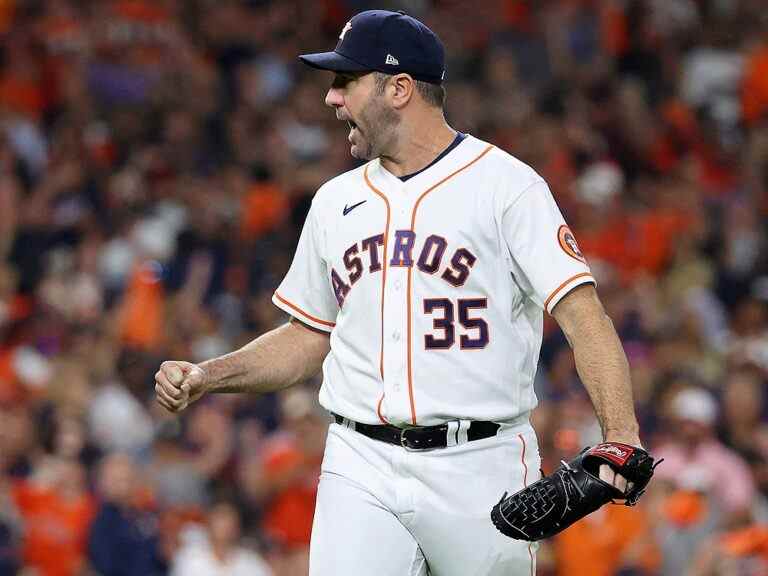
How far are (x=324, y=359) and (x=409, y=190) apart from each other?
1.96 ft

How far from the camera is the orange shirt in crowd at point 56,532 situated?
775cm

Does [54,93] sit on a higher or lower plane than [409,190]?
lower

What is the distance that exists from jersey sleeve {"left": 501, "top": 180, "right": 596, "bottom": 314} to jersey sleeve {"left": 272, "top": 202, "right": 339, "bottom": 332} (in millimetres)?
614

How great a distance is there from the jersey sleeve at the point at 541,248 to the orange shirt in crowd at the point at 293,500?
454cm

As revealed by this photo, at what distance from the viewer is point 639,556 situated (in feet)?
24.4

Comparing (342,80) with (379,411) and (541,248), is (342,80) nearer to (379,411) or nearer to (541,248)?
(541,248)

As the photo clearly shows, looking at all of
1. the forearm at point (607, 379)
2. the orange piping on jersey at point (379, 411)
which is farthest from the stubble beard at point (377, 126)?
the forearm at point (607, 379)

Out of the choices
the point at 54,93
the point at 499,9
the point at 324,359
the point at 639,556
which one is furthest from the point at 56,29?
the point at 324,359

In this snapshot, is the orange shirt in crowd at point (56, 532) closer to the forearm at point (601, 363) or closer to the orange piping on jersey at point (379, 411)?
the orange piping on jersey at point (379, 411)

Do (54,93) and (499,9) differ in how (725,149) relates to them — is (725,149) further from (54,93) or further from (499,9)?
(54,93)

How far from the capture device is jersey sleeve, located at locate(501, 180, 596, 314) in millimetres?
3580

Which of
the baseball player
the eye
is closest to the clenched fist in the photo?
the baseball player

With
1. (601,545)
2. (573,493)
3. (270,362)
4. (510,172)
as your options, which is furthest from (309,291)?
(601,545)

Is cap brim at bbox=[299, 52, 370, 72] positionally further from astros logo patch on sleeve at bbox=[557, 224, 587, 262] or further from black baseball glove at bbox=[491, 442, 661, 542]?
black baseball glove at bbox=[491, 442, 661, 542]
